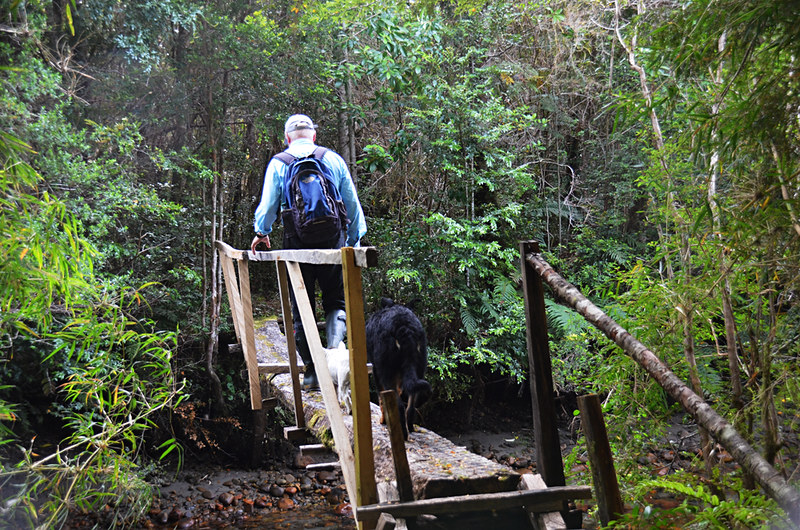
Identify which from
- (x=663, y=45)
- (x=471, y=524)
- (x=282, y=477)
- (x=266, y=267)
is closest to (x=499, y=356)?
(x=282, y=477)

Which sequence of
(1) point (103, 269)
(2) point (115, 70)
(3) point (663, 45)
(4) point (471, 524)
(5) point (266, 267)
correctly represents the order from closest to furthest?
1. (3) point (663, 45)
2. (4) point (471, 524)
3. (1) point (103, 269)
4. (2) point (115, 70)
5. (5) point (266, 267)

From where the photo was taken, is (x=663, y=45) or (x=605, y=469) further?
(x=663, y=45)

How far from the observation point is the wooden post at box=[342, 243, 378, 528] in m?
2.27

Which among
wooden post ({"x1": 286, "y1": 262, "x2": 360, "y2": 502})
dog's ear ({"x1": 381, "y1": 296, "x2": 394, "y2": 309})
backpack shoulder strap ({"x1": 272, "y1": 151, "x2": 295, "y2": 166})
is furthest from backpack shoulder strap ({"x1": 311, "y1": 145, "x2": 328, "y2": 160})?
dog's ear ({"x1": 381, "y1": 296, "x2": 394, "y2": 309})

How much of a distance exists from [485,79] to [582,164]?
2425 mm

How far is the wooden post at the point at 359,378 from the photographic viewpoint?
2.27 m

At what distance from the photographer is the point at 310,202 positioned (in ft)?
11.1

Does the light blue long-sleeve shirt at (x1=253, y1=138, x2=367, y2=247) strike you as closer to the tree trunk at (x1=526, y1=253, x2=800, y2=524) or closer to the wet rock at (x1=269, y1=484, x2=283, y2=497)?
the tree trunk at (x1=526, y1=253, x2=800, y2=524)

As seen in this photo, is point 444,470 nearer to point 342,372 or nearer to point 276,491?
point 342,372

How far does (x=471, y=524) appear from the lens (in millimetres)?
2398

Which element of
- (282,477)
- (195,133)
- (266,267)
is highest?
(195,133)

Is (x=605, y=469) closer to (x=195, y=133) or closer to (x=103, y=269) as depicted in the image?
(x=103, y=269)

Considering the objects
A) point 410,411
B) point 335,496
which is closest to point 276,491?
point 335,496

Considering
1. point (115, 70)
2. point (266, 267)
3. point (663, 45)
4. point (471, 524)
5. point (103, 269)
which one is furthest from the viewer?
point (266, 267)
